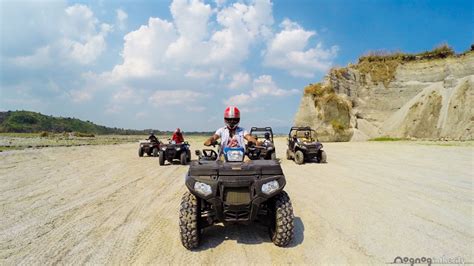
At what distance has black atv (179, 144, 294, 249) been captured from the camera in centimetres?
361

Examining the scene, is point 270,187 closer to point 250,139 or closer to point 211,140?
point 250,139

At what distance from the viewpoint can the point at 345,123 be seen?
111 feet

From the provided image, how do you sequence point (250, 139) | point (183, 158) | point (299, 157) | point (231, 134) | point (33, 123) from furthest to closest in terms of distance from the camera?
point (33, 123) → point (183, 158) → point (299, 157) → point (231, 134) → point (250, 139)

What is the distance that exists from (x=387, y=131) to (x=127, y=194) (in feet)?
100

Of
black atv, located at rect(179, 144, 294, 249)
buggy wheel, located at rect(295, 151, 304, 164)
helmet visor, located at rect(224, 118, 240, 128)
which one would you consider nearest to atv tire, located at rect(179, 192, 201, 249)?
black atv, located at rect(179, 144, 294, 249)

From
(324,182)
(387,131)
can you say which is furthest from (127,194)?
(387,131)

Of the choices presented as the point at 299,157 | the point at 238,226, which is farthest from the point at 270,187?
the point at 299,157

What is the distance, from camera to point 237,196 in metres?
3.64

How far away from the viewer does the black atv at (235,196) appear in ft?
11.8

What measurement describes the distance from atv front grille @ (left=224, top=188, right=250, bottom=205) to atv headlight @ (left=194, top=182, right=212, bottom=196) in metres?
0.21

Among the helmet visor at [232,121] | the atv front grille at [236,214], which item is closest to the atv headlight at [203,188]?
the atv front grille at [236,214]

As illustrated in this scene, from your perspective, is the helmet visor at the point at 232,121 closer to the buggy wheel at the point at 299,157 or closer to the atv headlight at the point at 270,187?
the atv headlight at the point at 270,187

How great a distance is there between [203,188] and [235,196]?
411 mm

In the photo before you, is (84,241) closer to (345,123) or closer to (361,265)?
(361,265)
